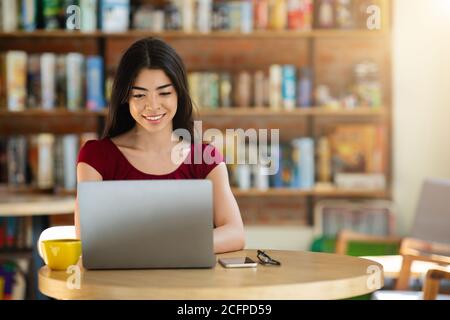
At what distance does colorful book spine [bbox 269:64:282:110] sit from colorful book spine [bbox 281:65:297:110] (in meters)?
0.02

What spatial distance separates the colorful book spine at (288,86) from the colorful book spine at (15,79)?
1.48 m

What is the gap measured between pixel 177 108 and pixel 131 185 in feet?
2.10

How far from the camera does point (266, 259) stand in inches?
70.1

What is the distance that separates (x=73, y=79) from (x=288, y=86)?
1.22 meters

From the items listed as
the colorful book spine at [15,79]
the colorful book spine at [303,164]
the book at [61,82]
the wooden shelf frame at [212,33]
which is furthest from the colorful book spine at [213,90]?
the colorful book spine at [15,79]

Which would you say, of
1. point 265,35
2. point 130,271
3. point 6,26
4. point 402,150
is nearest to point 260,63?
point 265,35

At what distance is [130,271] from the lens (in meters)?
1.63

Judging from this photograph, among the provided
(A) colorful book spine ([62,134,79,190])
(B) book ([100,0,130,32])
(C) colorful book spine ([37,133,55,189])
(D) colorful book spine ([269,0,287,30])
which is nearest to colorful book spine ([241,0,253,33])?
(D) colorful book spine ([269,0,287,30])

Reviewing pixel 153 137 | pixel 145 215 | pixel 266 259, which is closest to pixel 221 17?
pixel 153 137

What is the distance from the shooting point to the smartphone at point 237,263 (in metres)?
1.69

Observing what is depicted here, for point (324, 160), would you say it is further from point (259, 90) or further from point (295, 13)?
point (295, 13)

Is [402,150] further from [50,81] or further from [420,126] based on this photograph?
[50,81]

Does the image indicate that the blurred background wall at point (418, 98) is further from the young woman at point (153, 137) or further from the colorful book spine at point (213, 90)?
the young woman at point (153, 137)
